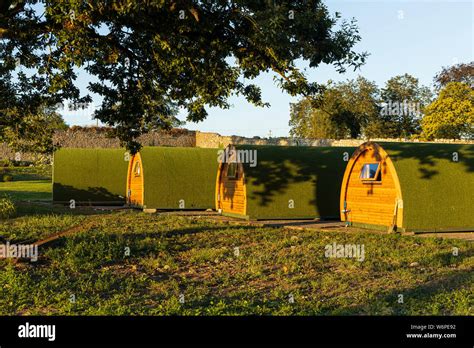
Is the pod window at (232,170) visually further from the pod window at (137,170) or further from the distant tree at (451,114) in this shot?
the distant tree at (451,114)

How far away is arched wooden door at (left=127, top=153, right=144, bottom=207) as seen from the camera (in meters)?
27.3

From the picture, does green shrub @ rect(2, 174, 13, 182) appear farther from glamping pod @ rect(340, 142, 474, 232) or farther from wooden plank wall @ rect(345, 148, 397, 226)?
glamping pod @ rect(340, 142, 474, 232)

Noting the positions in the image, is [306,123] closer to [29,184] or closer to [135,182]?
[29,184]

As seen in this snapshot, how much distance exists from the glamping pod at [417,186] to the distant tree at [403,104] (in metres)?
46.3

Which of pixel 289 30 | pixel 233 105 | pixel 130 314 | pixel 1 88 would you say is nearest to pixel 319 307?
pixel 130 314

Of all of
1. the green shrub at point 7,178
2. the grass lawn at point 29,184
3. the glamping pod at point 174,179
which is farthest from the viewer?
the green shrub at point 7,178

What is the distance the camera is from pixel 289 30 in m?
11.1

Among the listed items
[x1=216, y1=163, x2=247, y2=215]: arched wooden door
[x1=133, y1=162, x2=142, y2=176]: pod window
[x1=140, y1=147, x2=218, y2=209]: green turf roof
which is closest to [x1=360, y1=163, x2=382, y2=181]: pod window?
[x1=216, y1=163, x2=247, y2=215]: arched wooden door

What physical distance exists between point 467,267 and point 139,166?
18733 mm

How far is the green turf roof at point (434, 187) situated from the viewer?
57.8 feet

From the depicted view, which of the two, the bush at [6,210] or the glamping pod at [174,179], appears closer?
the bush at [6,210]

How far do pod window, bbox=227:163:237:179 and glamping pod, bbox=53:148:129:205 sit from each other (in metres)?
8.58

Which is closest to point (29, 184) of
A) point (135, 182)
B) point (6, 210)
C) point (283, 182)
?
point (135, 182)

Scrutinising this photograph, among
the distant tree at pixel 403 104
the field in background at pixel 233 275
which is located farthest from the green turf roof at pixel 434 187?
the distant tree at pixel 403 104
